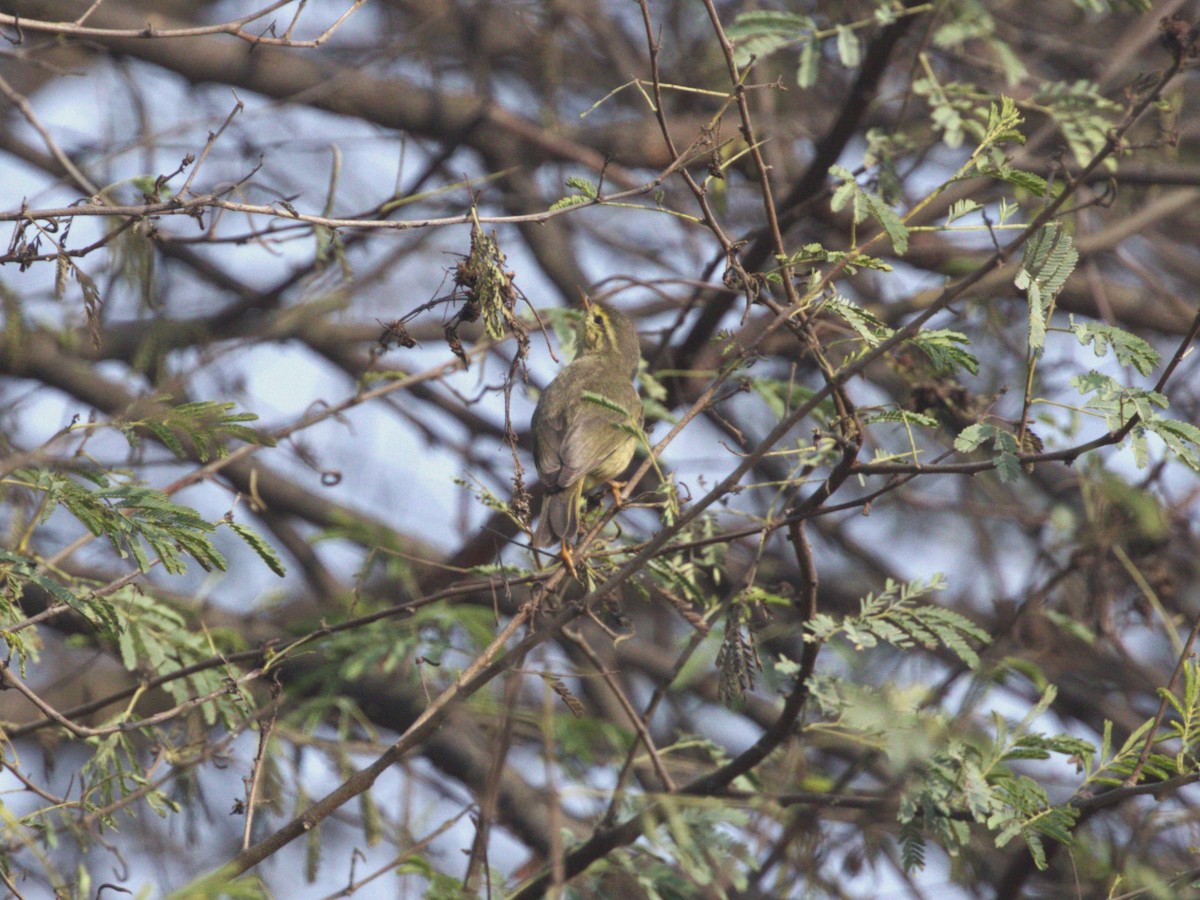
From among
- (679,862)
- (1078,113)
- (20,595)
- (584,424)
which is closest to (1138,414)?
(679,862)

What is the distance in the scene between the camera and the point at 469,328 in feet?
18.7

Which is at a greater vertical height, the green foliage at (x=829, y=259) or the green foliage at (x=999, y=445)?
the green foliage at (x=829, y=259)

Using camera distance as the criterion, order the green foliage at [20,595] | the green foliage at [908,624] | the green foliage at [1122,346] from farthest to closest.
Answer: the green foliage at [908,624]
the green foliage at [20,595]
the green foliage at [1122,346]

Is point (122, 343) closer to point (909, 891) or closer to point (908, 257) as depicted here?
point (908, 257)

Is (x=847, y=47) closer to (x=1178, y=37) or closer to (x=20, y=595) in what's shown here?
(x=1178, y=37)

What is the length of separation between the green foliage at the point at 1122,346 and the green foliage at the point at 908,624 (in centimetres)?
75

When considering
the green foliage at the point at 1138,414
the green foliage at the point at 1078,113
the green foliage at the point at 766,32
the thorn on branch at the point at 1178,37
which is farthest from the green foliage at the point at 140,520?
the green foliage at the point at 1078,113

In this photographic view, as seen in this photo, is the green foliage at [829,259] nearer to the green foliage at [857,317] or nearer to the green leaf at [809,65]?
the green foliage at [857,317]

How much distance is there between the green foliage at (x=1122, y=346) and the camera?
2721mm

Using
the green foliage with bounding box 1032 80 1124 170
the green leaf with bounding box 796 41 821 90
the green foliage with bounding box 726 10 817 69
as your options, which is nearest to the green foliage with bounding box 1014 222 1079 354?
the green leaf with bounding box 796 41 821 90

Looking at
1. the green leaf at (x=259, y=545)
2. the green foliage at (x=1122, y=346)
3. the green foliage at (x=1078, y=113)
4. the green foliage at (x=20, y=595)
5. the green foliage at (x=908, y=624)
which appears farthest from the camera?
the green foliage at (x=1078, y=113)

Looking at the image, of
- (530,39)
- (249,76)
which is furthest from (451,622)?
(530,39)

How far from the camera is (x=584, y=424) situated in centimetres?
466

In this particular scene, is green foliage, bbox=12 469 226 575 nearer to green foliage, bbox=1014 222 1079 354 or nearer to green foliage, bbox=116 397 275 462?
green foliage, bbox=116 397 275 462
